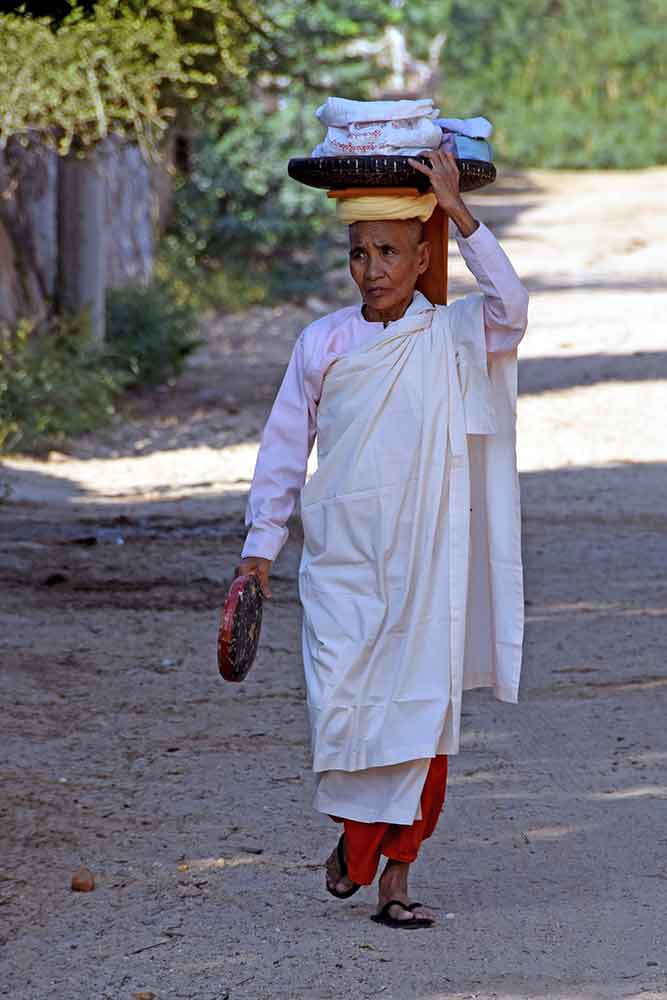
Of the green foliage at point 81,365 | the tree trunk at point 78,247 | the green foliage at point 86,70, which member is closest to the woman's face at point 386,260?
the green foliage at point 86,70

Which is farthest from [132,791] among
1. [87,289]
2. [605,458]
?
[87,289]

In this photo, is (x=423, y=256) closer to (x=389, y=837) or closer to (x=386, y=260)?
(x=386, y=260)

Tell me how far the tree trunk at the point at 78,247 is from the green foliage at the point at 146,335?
0.41m

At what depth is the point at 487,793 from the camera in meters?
4.93

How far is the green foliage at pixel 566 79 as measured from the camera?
3041 centimetres

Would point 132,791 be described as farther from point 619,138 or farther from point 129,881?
point 619,138

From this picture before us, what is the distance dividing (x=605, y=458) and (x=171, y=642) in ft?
14.6

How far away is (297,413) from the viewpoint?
3.85 meters

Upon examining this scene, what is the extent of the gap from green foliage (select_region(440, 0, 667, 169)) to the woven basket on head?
1069 inches

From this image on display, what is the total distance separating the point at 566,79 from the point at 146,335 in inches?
778

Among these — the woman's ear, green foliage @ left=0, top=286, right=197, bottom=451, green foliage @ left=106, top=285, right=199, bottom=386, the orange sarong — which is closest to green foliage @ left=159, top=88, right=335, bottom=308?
green foliage @ left=0, top=286, right=197, bottom=451

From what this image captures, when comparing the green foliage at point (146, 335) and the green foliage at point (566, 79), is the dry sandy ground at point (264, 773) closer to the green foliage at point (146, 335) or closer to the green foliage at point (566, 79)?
the green foliage at point (146, 335)

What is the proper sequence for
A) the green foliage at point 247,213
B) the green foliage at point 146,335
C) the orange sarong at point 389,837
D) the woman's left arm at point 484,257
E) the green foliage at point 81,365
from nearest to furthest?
the woman's left arm at point 484,257, the orange sarong at point 389,837, the green foliage at point 81,365, the green foliage at point 146,335, the green foliage at point 247,213

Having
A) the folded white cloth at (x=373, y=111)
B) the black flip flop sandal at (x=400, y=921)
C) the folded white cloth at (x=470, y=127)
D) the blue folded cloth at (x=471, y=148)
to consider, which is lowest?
the black flip flop sandal at (x=400, y=921)
